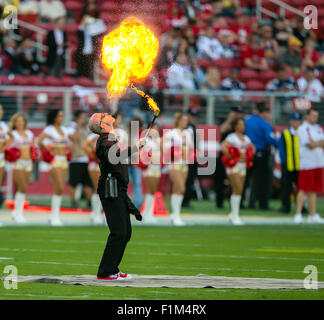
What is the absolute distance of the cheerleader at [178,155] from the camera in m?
18.0

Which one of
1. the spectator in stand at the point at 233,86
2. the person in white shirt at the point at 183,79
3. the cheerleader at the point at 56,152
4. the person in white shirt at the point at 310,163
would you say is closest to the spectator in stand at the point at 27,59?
the person in white shirt at the point at 183,79

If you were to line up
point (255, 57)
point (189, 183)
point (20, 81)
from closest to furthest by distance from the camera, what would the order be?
point (189, 183), point (20, 81), point (255, 57)

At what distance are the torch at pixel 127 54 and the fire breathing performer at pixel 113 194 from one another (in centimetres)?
65

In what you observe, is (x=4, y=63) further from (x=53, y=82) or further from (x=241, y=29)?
(x=241, y=29)

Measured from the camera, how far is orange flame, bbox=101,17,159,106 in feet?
36.7

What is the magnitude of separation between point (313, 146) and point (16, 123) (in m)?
5.70

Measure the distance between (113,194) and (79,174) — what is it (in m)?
10.1

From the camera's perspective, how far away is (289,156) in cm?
1973

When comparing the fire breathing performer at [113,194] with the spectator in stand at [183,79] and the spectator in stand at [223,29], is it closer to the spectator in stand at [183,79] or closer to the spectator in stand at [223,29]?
the spectator in stand at [183,79]

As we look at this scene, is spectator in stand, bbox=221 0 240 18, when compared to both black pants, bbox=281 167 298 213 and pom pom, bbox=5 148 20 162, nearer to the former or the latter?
black pants, bbox=281 167 298 213

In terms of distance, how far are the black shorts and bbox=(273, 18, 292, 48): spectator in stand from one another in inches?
371

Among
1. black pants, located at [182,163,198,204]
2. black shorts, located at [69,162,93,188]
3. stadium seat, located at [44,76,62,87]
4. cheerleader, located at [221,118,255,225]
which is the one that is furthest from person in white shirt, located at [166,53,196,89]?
cheerleader, located at [221,118,255,225]

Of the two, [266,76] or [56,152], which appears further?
[266,76]

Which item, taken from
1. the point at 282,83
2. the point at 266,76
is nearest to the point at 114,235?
the point at 282,83
